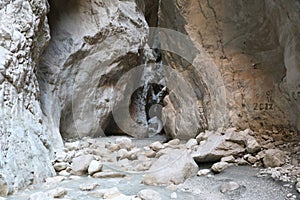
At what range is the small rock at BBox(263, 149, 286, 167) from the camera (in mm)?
2695

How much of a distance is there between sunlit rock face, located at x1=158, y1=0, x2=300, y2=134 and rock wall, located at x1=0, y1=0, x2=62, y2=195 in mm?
2091

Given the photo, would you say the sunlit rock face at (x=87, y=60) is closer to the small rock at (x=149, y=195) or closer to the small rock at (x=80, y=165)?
the small rock at (x=80, y=165)

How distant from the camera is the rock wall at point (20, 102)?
2521 millimetres

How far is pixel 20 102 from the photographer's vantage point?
302cm

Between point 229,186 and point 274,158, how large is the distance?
686 millimetres

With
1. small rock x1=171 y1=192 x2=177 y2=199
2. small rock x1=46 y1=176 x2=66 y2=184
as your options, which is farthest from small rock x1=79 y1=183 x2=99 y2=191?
small rock x1=171 y1=192 x2=177 y2=199

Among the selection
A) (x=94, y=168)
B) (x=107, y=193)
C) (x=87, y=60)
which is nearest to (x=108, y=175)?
(x=94, y=168)

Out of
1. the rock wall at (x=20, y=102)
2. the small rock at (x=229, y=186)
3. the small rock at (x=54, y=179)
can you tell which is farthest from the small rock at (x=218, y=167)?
the rock wall at (x=20, y=102)

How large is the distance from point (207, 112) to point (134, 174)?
154cm

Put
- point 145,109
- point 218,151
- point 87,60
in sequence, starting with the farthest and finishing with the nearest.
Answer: point 145,109 → point 87,60 → point 218,151

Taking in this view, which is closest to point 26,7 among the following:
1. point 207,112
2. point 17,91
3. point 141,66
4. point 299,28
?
point 17,91

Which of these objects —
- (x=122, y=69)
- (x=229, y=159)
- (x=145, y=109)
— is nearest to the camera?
(x=229, y=159)

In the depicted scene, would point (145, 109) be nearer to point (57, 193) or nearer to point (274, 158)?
point (274, 158)

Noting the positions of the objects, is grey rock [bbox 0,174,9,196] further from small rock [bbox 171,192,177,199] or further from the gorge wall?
small rock [bbox 171,192,177,199]
